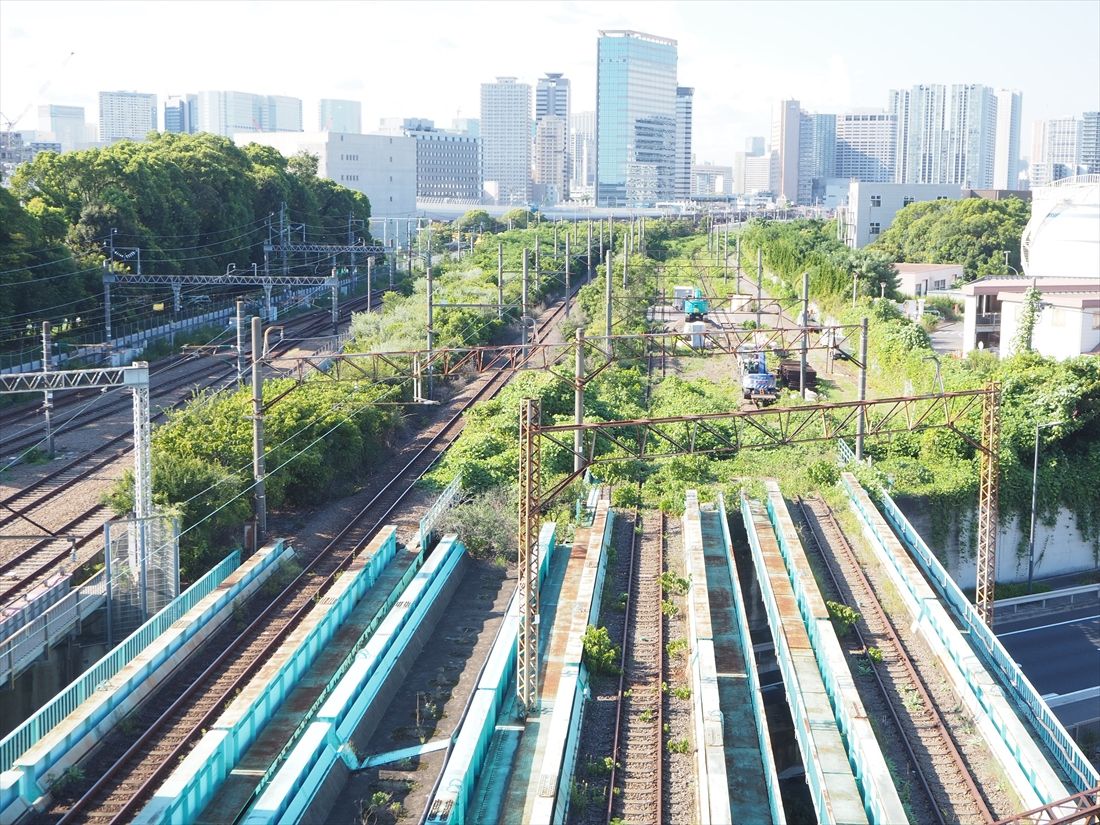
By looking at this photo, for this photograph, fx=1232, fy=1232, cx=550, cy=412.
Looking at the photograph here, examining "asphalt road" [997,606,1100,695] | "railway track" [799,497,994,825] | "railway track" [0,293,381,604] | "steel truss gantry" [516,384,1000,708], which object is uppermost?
"steel truss gantry" [516,384,1000,708]

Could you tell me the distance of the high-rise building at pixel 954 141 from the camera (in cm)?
19438

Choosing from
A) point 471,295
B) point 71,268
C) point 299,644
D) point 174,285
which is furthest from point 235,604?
point 471,295

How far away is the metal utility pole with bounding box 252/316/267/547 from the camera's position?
1794 cm

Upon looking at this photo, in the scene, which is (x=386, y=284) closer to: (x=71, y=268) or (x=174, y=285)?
(x=174, y=285)

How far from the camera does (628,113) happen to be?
545ft

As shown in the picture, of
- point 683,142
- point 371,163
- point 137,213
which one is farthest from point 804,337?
point 683,142

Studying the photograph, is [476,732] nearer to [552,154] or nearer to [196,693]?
[196,693]

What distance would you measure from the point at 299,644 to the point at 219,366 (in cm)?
2114

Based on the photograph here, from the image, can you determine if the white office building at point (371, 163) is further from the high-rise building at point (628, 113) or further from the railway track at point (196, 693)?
the railway track at point (196, 693)

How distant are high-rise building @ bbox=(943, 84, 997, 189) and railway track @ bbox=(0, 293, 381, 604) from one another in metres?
187

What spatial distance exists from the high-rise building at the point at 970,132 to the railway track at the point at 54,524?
18661 centimetres

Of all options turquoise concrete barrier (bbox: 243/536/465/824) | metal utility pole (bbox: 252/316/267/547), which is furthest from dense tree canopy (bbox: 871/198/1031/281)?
turquoise concrete barrier (bbox: 243/536/465/824)

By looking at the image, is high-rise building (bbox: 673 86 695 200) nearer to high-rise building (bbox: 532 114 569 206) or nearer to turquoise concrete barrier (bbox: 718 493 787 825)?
high-rise building (bbox: 532 114 569 206)

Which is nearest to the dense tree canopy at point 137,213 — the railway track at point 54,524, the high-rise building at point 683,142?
the railway track at point 54,524
